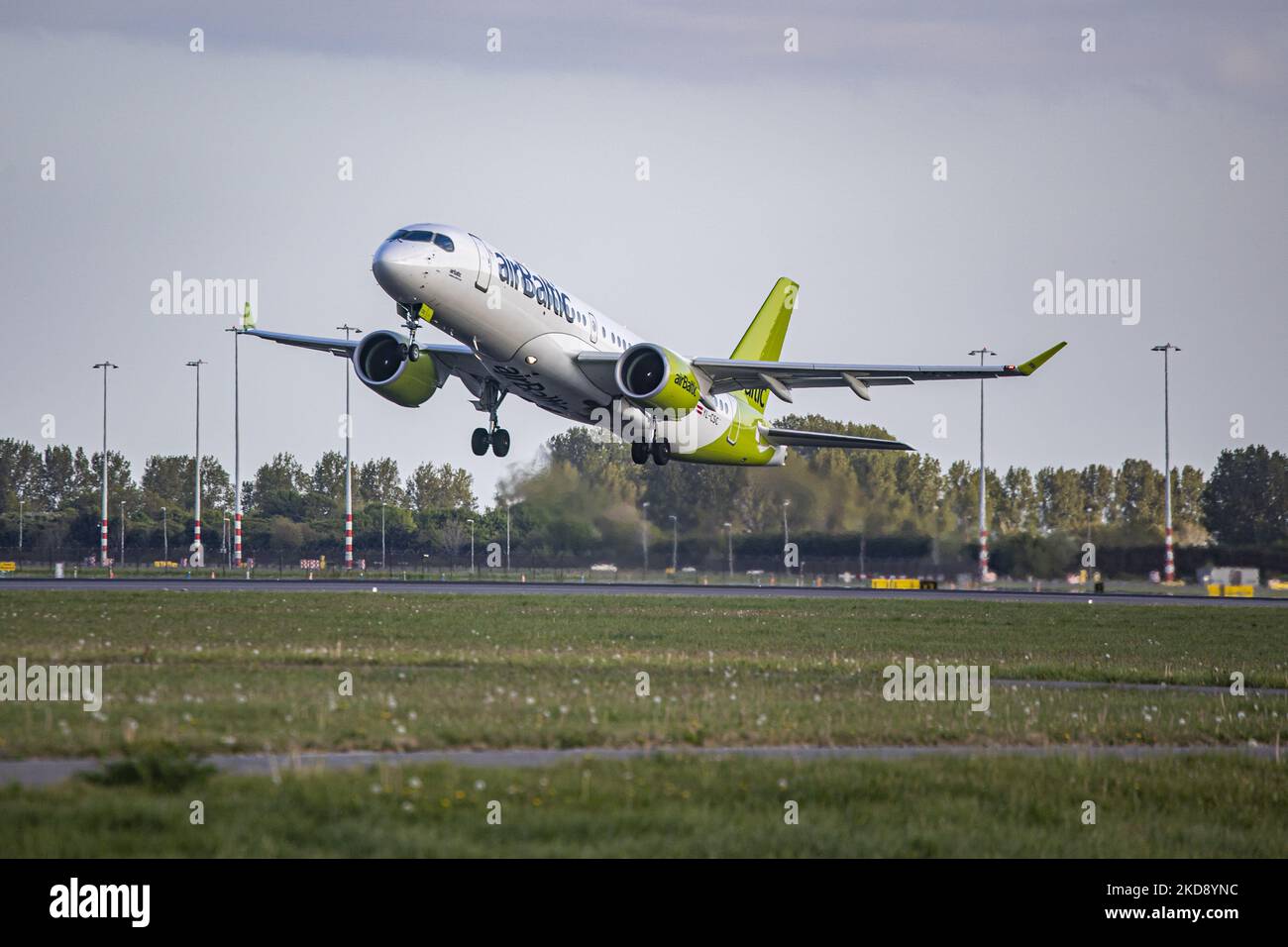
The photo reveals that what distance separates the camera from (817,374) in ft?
138

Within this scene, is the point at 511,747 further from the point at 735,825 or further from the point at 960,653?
the point at 960,653

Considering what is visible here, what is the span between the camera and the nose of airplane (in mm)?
32344

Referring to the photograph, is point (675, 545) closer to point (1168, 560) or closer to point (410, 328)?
point (1168, 560)

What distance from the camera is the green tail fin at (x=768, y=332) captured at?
51.9 metres

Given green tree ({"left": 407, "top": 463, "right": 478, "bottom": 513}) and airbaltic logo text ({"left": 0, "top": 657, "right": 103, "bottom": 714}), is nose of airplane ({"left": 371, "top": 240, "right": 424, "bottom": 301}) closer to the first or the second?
airbaltic logo text ({"left": 0, "top": 657, "right": 103, "bottom": 714})
